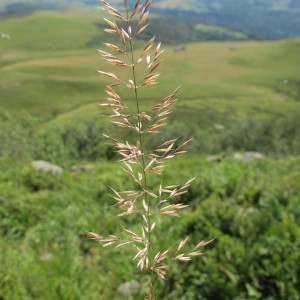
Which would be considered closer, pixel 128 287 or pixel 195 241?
pixel 128 287

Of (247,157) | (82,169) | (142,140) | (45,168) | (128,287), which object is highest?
(142,140)

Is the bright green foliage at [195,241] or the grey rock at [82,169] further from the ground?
the bright green foliage at [195,241]

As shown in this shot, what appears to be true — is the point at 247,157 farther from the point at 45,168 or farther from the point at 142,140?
the point at 142,140

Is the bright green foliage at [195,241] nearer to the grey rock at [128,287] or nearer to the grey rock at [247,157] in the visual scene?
the grey rock at [128,287]

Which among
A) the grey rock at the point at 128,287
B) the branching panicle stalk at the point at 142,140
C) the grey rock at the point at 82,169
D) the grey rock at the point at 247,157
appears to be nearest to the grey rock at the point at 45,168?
the grey rock at the point at 82,169

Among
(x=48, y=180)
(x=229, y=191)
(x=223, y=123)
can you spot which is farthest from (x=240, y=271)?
(x=223, y=123)

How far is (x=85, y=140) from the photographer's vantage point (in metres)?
38.6

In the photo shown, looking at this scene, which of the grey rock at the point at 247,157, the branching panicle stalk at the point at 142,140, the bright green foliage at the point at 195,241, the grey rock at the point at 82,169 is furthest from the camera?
the grey rock at the point at 82,169

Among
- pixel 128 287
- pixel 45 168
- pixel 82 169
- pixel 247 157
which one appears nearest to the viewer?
pixel 128 287

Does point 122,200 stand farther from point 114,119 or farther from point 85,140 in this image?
point 85,140

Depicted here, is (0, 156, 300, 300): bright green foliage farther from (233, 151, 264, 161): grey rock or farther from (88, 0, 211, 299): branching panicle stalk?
(233, 151, 264, 161): grey rock

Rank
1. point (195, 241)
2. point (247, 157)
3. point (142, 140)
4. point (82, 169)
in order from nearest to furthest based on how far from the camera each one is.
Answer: point (142, 140), point (195, 241), point (247, 157), point (82, 169)

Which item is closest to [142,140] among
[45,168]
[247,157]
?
[45,168]

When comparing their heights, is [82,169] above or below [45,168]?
below
